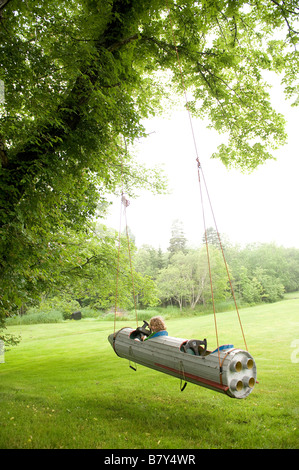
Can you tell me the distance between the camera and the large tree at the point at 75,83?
425 cm

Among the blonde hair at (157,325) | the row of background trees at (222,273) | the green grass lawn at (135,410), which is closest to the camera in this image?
the green grass lawn at (135,410)

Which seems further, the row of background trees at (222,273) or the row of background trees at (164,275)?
the row of background trees at (222,273)

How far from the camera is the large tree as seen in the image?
425 centimetres

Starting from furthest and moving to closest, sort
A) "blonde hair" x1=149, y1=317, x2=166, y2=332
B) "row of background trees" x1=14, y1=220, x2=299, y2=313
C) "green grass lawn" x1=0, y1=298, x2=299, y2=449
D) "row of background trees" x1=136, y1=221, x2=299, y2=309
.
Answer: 1. "row of background trees" x1=136, y1=221, x2=299, y2=309
2. "row of background trees" x1=14, y1=220, x2=299, y2=313
3. "blonde hair" x1=149, y1=317, x2=166, y2=332
4. "green grass lawn" x1=0, y1=298, x2=299, y2=449

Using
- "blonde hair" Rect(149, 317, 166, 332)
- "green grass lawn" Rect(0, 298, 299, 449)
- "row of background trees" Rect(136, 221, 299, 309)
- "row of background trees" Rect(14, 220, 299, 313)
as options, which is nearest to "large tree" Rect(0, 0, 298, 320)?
"row of background trees" Rect(14, 220, 299, 313)

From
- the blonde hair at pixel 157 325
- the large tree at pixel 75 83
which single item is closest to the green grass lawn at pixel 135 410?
the blonde hair at pixel 157 325

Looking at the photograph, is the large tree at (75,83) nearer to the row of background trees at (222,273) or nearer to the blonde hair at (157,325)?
the blonde hair at (157,325)

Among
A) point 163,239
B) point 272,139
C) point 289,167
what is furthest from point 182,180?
point 272,139

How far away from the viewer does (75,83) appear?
16.4 ft

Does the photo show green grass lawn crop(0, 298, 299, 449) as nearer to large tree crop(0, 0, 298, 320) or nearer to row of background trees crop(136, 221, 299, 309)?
large tree crop(0, 0, 298, 320)

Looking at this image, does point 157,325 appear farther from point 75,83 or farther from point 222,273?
point 222,273

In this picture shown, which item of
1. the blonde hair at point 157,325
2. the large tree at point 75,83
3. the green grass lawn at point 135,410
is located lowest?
the green grass lawn at point 135,410

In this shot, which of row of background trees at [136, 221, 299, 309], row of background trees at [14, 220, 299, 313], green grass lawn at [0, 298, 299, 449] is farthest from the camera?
row of background trees at [136, 221, 299, 309]

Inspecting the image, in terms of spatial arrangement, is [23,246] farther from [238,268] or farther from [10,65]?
[238,268]
